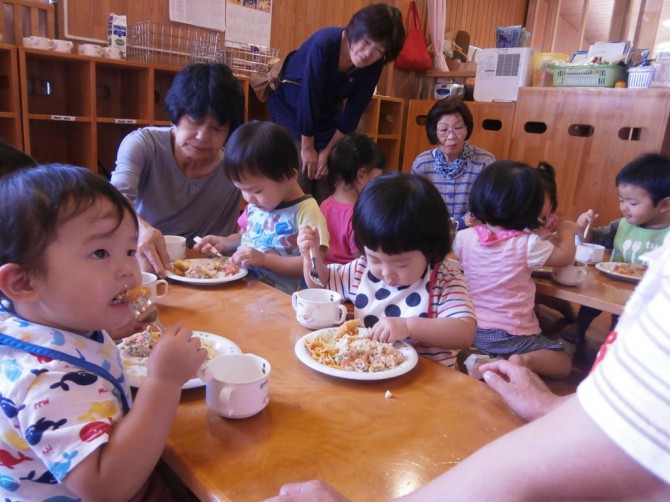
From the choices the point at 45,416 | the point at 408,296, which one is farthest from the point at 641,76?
the point at 45,416

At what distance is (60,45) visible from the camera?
10.0 feet

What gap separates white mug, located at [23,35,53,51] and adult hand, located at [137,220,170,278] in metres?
2.15

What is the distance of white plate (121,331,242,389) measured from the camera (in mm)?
895

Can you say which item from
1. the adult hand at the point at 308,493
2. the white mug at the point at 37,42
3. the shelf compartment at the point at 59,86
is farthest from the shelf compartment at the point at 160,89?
the adult hand at the point at 308,493

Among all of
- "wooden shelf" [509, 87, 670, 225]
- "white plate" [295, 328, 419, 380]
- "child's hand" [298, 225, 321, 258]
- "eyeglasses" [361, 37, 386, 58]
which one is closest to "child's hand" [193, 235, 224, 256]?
"child's hand" [298, 225, 321, 258]

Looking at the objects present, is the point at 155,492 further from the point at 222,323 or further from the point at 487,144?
the point at 487,144

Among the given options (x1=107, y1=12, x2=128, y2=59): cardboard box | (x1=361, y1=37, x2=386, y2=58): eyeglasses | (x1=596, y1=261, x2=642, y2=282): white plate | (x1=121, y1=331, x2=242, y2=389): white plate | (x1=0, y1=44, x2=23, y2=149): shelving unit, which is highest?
(x1=107, y1=12, x2=128, y2=59): cardboard box

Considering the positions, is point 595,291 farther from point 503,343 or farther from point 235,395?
point 235,395

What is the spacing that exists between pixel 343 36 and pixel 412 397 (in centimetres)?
245

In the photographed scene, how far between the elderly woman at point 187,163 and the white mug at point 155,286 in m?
0.26

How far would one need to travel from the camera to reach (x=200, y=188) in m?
2.11

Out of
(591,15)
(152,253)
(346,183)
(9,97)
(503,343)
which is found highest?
(591,15)

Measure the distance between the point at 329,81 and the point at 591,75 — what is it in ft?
7.14

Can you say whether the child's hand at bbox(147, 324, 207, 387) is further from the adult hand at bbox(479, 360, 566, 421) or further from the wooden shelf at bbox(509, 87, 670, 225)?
the wooden shelf at bbox(509, 87, 670, 225)
